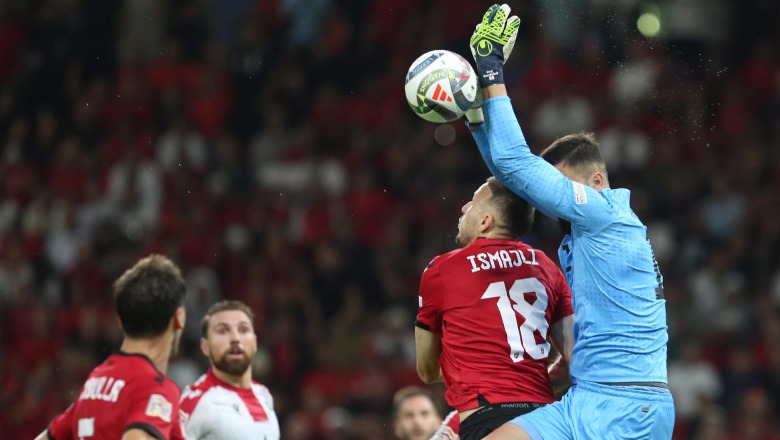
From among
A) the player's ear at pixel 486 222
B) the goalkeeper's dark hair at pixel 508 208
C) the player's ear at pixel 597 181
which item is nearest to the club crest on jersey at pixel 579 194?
Answer: the player's ear at pixel 597 181

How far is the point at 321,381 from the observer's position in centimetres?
1306

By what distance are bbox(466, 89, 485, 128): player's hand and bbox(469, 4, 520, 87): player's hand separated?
8 cm

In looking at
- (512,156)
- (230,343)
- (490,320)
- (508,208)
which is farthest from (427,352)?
(230,343)

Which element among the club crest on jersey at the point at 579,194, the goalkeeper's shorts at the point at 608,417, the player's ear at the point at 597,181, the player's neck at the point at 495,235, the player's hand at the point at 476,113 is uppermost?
the player's hand at the point at 476,113

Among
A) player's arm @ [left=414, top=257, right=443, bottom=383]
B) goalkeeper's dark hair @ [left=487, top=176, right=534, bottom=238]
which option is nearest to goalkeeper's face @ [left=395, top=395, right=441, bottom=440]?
player's arm @ [left=414, top=257, right=443, bottom=383]

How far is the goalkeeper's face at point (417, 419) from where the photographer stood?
8.14 metres

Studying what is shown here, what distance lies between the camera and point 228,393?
25.2 ft

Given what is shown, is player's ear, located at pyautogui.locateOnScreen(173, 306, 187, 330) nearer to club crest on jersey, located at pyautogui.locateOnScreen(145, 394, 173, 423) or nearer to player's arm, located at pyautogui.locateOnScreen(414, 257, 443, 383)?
club crest on jersey, located at pyautogui.locateOnScreen(145, 394, 173, 423)

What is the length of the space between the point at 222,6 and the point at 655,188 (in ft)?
25.0

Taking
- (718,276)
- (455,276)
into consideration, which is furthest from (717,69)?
(455,276)

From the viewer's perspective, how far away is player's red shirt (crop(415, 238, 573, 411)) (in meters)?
5.99

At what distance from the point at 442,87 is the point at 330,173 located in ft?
31.0

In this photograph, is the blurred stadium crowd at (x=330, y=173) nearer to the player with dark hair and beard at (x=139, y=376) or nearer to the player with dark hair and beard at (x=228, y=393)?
the player with dark hair and beard at (x=228, y=393)

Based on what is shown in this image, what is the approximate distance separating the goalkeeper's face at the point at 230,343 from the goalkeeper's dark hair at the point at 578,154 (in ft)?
8.52
